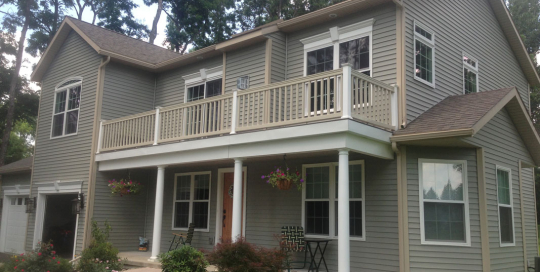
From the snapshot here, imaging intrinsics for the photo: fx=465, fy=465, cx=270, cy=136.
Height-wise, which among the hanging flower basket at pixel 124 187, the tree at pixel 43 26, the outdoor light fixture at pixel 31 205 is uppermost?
the tree at pixel 43 26

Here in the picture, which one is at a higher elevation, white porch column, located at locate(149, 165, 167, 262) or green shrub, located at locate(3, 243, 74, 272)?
white porch column, located at locate(149, 165, 167, 262)

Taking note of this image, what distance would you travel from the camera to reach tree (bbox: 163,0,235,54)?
2759 cm

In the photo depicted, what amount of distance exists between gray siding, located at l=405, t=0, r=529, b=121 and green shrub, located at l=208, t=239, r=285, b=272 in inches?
156

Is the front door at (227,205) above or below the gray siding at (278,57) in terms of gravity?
below

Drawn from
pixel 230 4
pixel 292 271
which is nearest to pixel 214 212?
pixel 292 271

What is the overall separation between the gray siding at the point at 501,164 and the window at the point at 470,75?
5.23 ft

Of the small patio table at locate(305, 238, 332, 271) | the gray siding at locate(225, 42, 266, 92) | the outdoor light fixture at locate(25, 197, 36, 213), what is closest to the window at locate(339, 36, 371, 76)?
the gray siding at locate(225, 42, 266, 92)

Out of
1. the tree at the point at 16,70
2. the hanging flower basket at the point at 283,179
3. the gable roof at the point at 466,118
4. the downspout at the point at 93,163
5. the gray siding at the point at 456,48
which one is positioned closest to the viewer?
the gable roof at the point at 466,118

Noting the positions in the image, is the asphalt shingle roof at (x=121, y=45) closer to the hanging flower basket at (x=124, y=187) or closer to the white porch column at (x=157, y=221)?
the hanging flower basket at (x=124, y=187)

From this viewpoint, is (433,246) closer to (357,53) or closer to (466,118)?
(466,118)

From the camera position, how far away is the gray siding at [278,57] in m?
11.1

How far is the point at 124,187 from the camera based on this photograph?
1260cm

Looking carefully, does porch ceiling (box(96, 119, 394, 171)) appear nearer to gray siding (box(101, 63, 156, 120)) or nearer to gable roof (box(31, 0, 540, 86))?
gray siding (box(101, 63, 156, 120))

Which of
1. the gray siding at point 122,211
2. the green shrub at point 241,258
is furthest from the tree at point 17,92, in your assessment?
the green shrub at point 241,258
